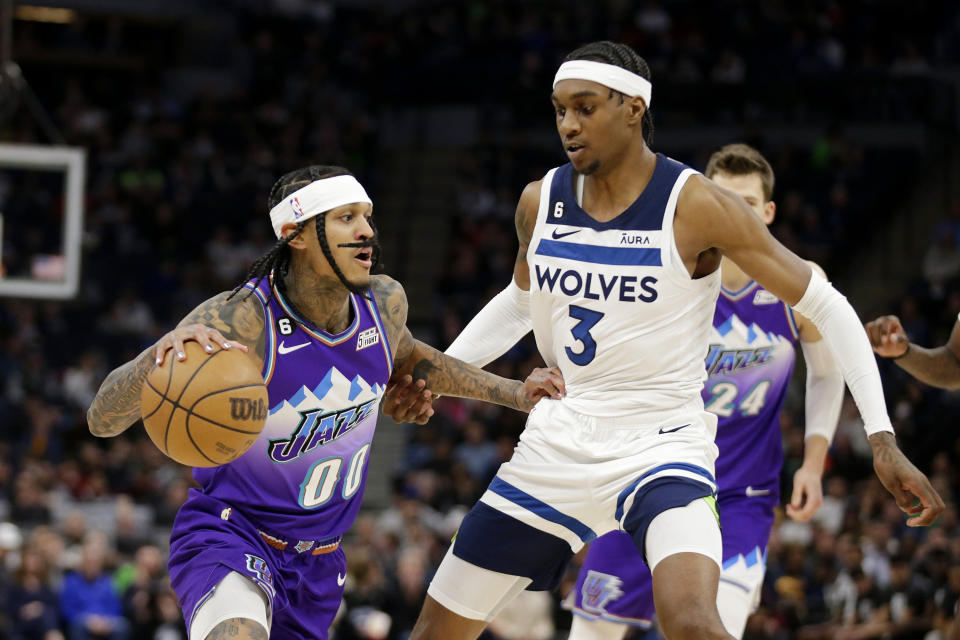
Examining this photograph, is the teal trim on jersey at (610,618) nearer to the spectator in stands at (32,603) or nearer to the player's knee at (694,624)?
the player's knee at (694,624)

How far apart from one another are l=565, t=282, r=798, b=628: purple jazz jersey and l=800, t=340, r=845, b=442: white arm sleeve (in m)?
0.20

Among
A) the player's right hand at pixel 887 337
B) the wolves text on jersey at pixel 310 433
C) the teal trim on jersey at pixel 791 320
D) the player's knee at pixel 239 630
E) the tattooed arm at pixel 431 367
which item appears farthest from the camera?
the teal trim on jersey at pixel 791 320

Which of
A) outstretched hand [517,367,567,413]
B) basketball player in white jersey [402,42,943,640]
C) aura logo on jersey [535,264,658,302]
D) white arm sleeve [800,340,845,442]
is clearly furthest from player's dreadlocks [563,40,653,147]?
white arm sleeve [800,340,845,442]

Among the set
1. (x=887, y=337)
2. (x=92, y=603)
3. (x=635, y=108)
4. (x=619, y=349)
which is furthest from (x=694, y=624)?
(x=92, y=603)

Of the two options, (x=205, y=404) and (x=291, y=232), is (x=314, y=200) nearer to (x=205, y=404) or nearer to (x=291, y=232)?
(x=291, y=232)

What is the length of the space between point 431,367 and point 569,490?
105 cm

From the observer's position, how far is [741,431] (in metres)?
6.25

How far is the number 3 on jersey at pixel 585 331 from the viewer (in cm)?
495

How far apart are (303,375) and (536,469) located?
0.95 metres

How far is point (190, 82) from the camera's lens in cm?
2345

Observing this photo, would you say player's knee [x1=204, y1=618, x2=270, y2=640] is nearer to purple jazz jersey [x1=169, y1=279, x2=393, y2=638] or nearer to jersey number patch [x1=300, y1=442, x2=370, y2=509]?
purple jazz jersey [x1=169, y1=279, x2=393, y2=638]

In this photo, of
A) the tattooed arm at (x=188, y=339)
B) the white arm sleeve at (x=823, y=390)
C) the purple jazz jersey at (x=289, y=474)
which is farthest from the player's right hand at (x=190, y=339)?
the white arm sleeve at (x=823, y=390)

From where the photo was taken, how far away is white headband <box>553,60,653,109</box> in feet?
16.0

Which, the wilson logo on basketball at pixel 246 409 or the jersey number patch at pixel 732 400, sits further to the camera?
the jersey number patch at pixel 732 400
